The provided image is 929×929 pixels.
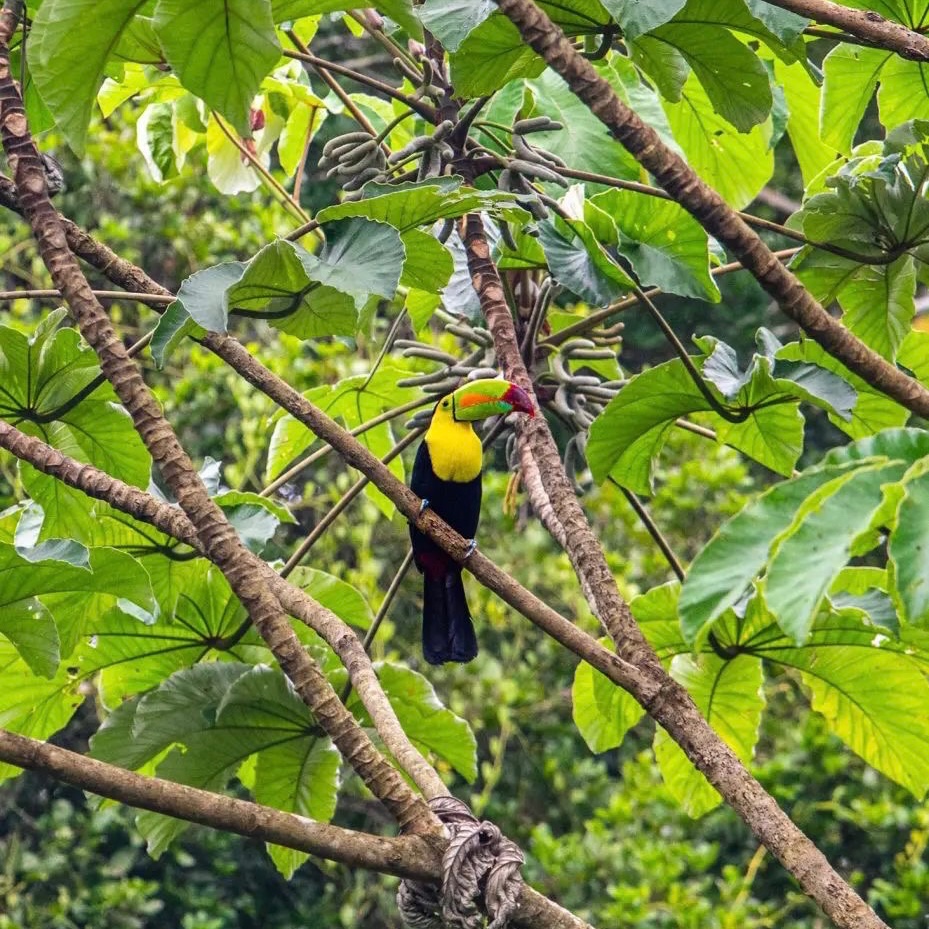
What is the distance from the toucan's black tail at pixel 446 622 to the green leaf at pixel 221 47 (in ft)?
5.30

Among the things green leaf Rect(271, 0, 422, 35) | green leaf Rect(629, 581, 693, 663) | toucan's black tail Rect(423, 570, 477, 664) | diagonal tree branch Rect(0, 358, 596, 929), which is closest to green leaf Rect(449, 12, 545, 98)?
green leaf Rect(271, 0, 422, 35)

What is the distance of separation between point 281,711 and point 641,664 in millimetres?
701

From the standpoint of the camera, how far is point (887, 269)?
2.25 metres

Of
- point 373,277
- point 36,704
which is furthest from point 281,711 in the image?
point 373,277

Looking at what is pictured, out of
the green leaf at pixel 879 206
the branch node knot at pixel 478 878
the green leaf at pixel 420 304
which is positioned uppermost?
the green leaf at pixel 879 206

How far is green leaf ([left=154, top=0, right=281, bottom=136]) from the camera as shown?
1.59 metres

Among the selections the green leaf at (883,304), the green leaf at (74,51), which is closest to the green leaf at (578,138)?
the green leaf at (883,304)

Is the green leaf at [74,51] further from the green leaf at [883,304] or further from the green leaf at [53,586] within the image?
the green leaf at [883,304]

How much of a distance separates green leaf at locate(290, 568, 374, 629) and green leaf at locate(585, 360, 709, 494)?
62 cm

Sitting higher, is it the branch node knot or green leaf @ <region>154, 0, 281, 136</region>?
green leaf @ <region>154, 0, 281, 136</region>

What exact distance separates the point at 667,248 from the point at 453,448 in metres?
1.27

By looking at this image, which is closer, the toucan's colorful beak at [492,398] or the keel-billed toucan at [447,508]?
the toucan's colorful beak at [492,398]

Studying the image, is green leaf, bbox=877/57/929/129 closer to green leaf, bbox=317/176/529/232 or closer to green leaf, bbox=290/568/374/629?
green leaf, bbox=317/176/529/232

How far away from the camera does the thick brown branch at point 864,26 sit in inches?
73.2
